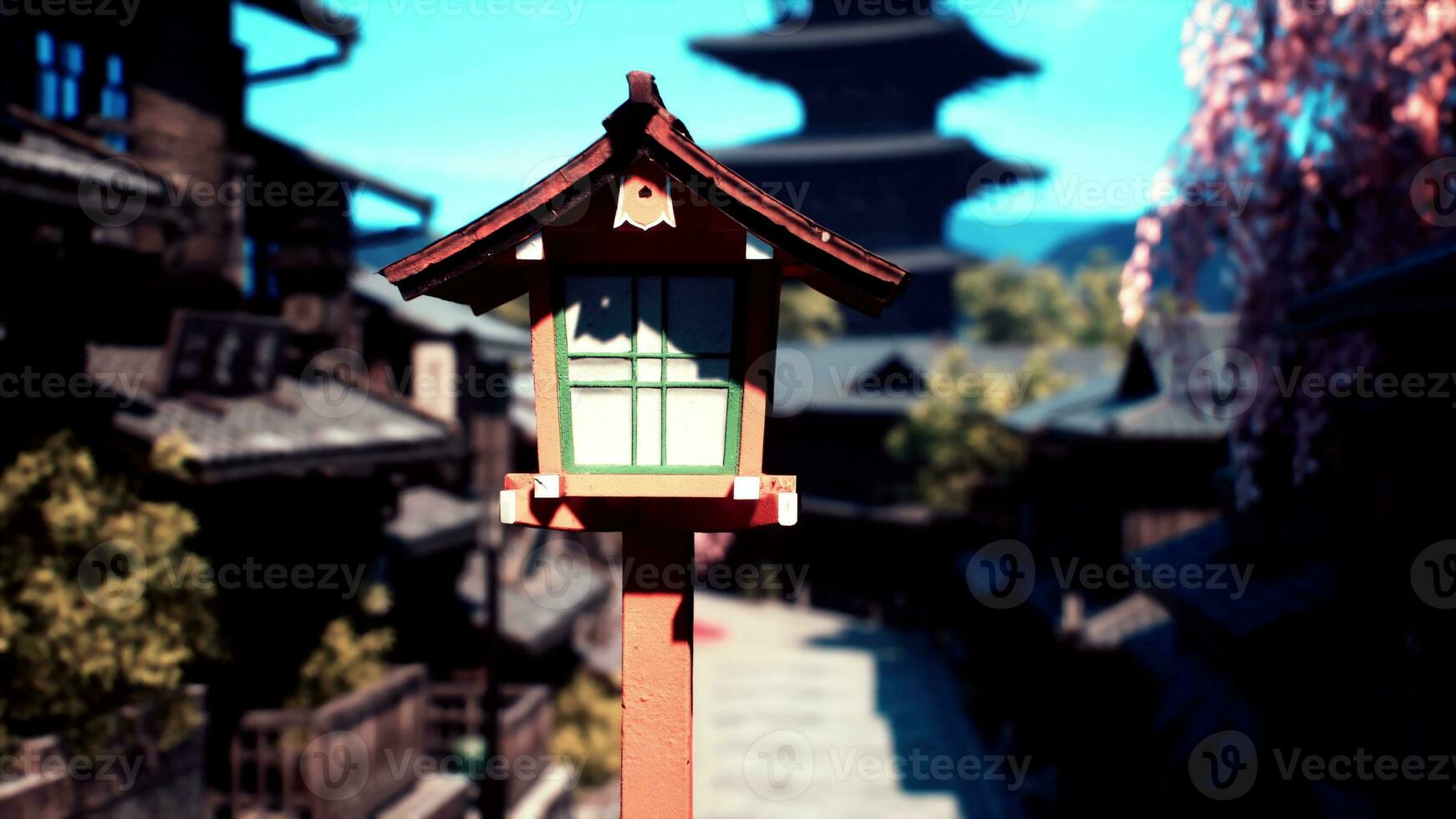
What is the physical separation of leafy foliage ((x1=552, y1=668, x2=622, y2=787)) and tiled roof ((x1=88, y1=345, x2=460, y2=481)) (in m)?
6.39

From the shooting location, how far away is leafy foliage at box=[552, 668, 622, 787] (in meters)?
17.8

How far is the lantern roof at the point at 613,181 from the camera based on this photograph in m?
4.36

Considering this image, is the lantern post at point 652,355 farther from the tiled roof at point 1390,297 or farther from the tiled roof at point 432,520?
the tiled roof at point 432,520

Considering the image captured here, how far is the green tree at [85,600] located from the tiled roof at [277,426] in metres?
0.67

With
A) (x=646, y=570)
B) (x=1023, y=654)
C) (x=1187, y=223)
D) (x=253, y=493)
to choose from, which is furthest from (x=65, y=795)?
(x=1023, y=654)

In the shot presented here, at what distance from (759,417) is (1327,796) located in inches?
226

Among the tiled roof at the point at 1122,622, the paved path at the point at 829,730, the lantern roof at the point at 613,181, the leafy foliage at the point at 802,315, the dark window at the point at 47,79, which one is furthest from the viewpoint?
the leafy foliage at the point at 802,315

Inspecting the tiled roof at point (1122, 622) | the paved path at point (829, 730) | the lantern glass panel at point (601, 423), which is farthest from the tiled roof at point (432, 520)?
the lantern glass panel at point (601, 423)

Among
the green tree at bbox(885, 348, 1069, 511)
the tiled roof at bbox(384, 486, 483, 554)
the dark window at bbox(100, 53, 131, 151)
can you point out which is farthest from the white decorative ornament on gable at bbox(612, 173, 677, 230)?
the green tree at bbox(885, 348, 1069, 511)

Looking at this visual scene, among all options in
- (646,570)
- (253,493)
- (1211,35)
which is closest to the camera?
(646,570)

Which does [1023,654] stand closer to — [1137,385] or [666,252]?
[1137,385]

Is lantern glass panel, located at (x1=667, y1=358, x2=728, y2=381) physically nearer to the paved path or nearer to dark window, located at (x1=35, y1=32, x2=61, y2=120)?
dark window, located at (x1=35, y1=32, x2=61, y2=120)

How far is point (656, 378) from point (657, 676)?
1.30 metres

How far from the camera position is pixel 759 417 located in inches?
187
